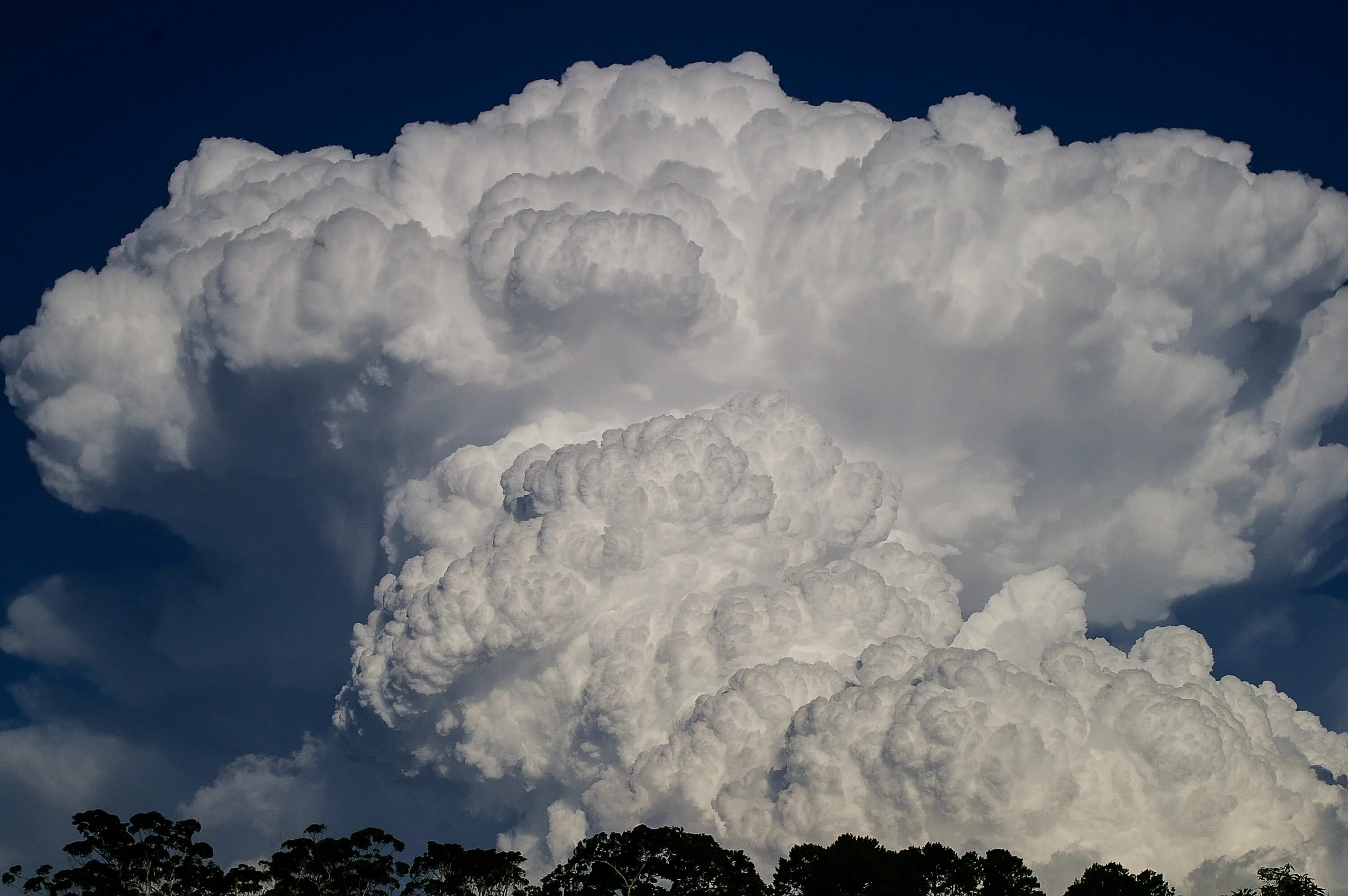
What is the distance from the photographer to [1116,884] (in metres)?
124

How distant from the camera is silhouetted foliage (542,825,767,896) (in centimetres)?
12369

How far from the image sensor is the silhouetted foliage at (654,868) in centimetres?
12369

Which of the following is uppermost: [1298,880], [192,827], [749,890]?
[192,827]

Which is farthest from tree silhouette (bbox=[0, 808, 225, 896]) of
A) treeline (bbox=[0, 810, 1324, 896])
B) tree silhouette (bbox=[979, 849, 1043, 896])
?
tree silhouette (bbox=[979, 849, 1043, 896])

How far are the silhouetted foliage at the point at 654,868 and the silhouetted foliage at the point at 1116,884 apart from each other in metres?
28.6

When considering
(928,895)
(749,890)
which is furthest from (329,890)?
(928,895)

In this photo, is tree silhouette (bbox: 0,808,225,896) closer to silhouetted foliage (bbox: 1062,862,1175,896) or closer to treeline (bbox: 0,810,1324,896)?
treeline (bbox: 0,810,1324,896)

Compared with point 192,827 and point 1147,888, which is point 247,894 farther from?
point 1147,888

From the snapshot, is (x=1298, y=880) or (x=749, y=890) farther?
(x=1298, y=880)

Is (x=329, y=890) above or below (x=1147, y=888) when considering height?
above

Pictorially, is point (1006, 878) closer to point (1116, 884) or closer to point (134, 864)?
point (1116, 884)

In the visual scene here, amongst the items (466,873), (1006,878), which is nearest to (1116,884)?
(1006,878)

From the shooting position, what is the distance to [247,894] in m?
128

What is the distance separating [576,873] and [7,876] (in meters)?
50.8
